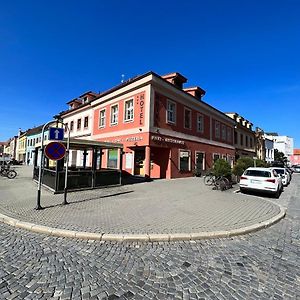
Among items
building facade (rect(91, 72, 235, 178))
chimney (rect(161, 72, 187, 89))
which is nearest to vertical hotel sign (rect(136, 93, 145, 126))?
building facade (rect(91, 72, 235, 178))

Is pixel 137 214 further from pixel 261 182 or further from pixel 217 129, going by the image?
pixel 217 129

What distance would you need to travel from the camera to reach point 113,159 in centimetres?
2147

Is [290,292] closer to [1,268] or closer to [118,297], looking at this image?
[118,297]

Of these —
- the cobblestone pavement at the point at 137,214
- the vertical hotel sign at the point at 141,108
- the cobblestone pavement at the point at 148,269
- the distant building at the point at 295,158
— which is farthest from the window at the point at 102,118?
the distant building at the point at 295,158

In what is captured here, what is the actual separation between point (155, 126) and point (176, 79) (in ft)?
21.4

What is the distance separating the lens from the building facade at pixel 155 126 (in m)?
18.3

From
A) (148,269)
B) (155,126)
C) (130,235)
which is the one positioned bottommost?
(148,269)

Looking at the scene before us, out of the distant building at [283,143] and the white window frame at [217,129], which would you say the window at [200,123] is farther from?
the distant building at [283,143]

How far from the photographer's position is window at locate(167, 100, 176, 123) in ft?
65.9

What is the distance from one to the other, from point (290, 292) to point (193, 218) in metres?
3.74

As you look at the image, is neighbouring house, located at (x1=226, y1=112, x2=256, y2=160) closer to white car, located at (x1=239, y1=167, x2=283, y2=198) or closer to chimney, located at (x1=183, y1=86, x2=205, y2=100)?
chimney, located at (x1=183, y1=86, x2=205, y2=100)

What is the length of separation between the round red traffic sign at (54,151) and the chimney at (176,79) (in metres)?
15.7

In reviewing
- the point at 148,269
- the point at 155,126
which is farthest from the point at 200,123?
the point at 148,269

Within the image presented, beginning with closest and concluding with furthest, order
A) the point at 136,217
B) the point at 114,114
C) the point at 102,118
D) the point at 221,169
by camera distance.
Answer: the point at 136,217 < the point at 221,169 < the point at 114,114 < the point at 102,118
